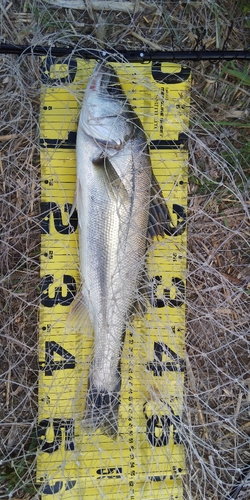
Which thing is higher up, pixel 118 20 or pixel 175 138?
pixel 118 20

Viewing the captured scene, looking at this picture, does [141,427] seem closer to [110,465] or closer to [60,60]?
[110,465]

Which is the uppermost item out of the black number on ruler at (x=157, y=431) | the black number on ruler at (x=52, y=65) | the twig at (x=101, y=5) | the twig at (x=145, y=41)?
the twig at (x=101, y=5)

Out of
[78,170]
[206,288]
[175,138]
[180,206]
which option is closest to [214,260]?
[206,288]

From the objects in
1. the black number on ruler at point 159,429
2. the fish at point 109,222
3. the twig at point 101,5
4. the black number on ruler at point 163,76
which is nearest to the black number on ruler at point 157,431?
the black number on ruler at point 159,429

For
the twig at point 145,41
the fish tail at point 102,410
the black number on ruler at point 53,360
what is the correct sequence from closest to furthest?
the fish tail at point 102,410 < the black number on ruler at point 53,360 < the twig at point 145,41

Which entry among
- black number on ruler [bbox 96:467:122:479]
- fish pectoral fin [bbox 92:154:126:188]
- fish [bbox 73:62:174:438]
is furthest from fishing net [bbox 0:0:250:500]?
fish pectoral fin [bbox 92:154:126:188]

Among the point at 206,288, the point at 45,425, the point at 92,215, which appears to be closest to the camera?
the point at 92,215

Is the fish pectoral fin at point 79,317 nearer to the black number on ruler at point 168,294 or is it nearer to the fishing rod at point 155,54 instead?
the black number on ruler at point 168,294

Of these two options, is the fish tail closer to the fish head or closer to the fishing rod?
the fish head
